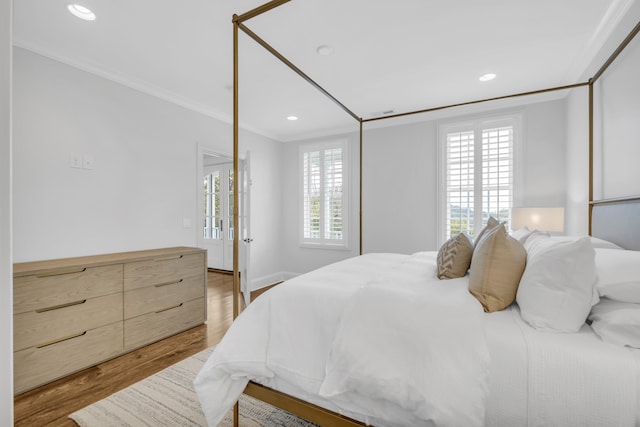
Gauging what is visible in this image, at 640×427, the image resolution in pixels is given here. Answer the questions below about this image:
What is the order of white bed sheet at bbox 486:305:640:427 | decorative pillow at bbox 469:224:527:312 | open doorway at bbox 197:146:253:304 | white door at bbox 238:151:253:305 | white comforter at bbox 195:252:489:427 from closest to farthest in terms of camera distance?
white bed sheet at bbox 486:305:640:427 → white comforter at bbox 195:252:489:427 → decorative pillow at bbox 469:224:527:312 → white door at bbox 238:151:253:305 → open doorway at bbox 197:146:253:304

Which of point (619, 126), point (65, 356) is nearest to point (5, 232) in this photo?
point (65, 356)

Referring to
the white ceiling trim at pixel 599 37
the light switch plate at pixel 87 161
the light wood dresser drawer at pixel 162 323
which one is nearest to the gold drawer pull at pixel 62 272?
the light wood dresser drawer at pixel 162 323

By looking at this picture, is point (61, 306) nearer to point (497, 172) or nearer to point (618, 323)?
point (618, 323)

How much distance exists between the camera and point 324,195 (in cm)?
474

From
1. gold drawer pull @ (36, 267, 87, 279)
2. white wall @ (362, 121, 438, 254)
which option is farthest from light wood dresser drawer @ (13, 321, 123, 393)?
white wall @ (362, 121, 438, 254)

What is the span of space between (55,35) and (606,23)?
4115mm

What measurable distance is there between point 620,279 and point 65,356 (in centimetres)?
324

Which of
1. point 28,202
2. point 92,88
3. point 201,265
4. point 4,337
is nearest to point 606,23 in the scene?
point 4,337

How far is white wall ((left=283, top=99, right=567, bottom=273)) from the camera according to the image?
323cm

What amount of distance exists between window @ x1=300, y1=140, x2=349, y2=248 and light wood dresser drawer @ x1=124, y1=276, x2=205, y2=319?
7.26 ft

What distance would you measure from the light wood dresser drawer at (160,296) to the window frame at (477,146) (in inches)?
121

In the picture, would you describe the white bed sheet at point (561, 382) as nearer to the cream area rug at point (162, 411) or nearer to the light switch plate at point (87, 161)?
the cream area rug at point (162, 411)

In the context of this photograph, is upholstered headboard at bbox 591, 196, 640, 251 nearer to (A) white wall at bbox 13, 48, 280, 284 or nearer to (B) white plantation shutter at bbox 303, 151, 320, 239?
(B) white plantation shutter at bbox 303, 151, 320, 239

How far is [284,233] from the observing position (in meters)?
5.11
